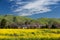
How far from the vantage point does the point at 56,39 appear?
96.6 ft

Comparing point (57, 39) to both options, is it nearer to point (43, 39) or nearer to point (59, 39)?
point (59, 39)

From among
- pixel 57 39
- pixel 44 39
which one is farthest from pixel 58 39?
pixel 44 39

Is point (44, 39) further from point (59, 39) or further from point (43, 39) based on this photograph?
point (59, 39)

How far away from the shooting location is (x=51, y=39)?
28938 millimetres

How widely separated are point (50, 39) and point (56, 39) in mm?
1236

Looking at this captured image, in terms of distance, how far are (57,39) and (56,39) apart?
0.15m

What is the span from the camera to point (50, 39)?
28688 mm

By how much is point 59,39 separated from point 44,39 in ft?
7.31

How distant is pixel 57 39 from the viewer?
29.4 meters

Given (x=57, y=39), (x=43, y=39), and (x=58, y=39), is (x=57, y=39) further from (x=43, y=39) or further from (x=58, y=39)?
(x=43, y=39)

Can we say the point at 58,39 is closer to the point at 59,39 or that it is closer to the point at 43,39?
the point at 59,39

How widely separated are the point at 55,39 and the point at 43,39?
69.9 inches

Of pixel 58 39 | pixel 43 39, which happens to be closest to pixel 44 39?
pixel 43 39

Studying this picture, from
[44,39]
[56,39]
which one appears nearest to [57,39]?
[56,39]
